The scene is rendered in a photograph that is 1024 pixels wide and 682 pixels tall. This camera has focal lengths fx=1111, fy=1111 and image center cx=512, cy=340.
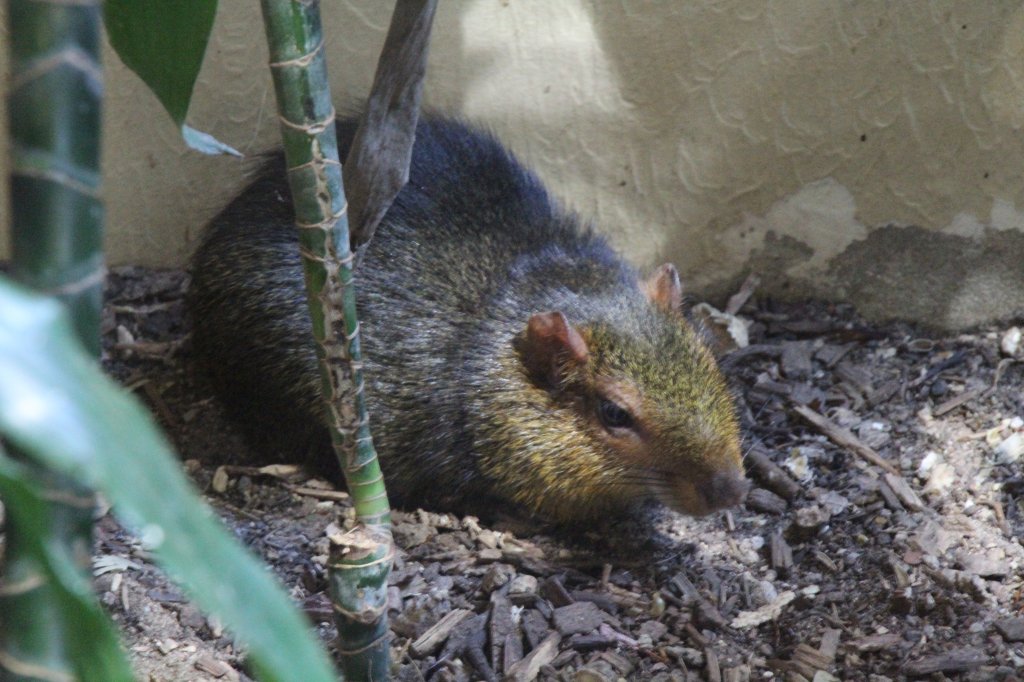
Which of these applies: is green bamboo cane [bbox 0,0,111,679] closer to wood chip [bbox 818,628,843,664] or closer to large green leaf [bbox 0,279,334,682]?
large green leaf [bbox 0,279,334,682]

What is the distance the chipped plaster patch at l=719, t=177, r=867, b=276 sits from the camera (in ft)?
15.9

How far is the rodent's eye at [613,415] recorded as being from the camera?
13.2 feet

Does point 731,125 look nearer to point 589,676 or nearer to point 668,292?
point 668,292

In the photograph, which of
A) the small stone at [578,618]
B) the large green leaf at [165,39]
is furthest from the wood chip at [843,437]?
the large green leaf at [165,39]

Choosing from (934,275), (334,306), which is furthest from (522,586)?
(934,275)

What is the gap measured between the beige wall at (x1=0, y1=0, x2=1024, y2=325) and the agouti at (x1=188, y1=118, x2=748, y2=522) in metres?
0.37

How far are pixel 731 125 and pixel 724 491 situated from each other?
172 centimetres

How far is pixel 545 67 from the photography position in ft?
15.4

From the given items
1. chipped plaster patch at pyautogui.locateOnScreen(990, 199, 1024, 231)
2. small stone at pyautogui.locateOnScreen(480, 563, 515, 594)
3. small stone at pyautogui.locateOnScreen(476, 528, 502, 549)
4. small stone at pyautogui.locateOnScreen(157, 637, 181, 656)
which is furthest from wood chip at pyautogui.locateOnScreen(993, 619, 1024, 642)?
small stone at pyautogui.locateOnScreen(157, 637, 181, 656)

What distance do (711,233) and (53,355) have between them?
4359 mm

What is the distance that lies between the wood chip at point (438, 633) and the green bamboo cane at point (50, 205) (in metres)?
2.24

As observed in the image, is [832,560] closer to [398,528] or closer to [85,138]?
[398,528]

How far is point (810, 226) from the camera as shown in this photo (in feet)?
16.3

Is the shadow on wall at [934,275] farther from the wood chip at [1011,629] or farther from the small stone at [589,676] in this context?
the small stone at [589,676]
